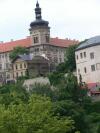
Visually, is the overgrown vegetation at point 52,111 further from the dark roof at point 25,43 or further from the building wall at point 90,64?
the dark roof at point 25,43

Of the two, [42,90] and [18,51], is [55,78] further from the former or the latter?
[18,51]

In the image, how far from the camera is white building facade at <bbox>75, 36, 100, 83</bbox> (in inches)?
3324

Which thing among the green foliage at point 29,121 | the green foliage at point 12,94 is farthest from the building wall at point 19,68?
the green foliage at point 29,121

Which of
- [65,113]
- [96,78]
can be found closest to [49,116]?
[65,113]

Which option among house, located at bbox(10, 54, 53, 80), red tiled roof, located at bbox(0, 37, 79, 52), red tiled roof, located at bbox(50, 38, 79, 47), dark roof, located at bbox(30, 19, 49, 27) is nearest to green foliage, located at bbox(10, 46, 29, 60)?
house, located at bbox(10, 54, 53, 80)

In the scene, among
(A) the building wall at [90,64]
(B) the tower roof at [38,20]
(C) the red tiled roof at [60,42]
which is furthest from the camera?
(C) the red tiled roof at [60,42]

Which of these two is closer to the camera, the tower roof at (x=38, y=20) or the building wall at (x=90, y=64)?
the building wall at (x=90, y=64)

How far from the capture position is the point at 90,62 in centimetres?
8575

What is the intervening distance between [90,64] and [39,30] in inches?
1699

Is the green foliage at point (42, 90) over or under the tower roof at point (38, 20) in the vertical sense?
under

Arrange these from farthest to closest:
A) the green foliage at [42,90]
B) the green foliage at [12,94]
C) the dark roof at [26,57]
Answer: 1. the dark roof at [26,57]
2. the green foliage at [42,90]
3. the green foliage at [12,94]

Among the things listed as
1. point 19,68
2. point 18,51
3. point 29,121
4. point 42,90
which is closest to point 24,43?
point 18,51

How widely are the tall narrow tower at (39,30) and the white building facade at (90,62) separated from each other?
3930 cm

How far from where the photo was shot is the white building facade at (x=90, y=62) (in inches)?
3324
